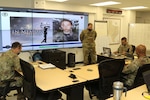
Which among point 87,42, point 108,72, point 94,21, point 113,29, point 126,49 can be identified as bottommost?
point 108,72

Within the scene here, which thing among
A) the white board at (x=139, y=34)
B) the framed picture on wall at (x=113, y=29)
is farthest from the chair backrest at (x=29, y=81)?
the white board at (x=139, y=34)

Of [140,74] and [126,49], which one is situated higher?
[126,49]

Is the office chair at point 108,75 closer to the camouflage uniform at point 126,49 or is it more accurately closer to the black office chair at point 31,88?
the black office chair at point 31,88

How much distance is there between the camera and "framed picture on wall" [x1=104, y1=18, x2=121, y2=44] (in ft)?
26.6

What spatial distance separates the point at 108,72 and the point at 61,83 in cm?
75

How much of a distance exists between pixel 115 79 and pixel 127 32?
6.56 meters

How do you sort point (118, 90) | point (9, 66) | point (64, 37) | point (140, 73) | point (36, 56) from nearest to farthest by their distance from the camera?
point (118, 90) → point (140, 73) → point (9, 66) → point (36, 56) → point (64, 37)

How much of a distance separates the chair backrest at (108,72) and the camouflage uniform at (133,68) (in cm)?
17

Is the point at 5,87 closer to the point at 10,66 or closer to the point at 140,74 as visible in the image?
the point at 10,66

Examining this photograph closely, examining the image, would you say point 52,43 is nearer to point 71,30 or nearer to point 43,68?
point 71,30

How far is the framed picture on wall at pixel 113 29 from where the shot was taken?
8.11m

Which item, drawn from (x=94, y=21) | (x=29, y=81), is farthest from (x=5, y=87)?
(x=94, y=21)

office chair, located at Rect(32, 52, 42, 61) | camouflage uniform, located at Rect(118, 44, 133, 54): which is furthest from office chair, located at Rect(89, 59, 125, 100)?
office chair, located at Rect(32, 52, 42, 61)

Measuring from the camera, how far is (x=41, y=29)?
19.8 ft
